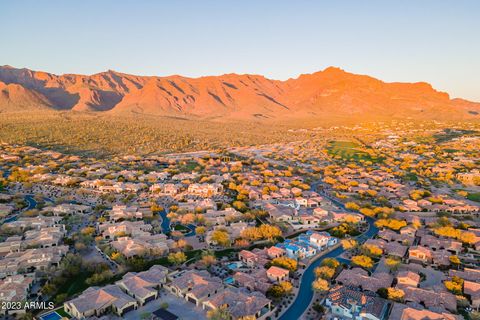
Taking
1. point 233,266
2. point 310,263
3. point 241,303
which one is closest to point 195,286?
point 241,303

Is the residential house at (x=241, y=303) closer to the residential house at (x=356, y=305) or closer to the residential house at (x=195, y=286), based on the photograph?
the residential house at (x=195, y=286)

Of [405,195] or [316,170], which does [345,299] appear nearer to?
[405,195]

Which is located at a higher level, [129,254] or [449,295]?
[449,295]

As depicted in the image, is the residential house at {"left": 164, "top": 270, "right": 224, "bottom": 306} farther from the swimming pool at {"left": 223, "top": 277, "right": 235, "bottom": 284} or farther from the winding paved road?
the winding paved road

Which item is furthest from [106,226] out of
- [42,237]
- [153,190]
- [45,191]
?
[45,191]

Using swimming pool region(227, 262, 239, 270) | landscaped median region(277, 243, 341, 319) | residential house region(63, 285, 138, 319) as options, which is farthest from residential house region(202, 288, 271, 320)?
residential house region(63, 285, 138, 319)

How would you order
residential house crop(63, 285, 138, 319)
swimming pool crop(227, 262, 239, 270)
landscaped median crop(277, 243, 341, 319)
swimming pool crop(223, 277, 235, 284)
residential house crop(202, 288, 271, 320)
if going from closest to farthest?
residential house crop(202, 288, 271, 320) → residential house crop(63, 285, 138, 319) → landscaped median crop(277, 243, 341, 319) → swimming pool crop(223, 277, 235, 284) → swimming pool crop(227, 262, 239, 270)

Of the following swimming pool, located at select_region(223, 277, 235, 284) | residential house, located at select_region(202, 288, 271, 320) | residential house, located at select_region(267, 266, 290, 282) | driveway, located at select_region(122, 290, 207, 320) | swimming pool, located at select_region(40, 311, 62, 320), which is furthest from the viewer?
residential house, located at select_region(267, 266, 290, 282)

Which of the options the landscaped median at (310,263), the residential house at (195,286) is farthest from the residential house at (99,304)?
the landscaped median at (310,263)

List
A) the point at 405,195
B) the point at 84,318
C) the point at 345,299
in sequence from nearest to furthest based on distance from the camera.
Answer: the point at 84,318
the point at 345,299
the point at 405,195

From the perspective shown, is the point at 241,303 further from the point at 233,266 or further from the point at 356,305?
the point at 356,305

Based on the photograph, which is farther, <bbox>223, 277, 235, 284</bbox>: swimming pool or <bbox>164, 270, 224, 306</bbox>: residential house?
<bbox>223, 277, 235, 284</bbox>: swimming pool
